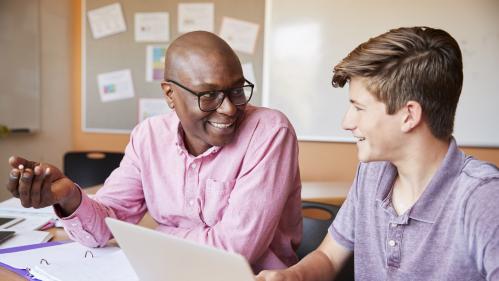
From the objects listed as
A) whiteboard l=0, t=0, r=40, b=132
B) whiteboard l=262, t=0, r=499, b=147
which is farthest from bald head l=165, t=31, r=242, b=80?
whiteboard l=0, t=0, r=40, b=132

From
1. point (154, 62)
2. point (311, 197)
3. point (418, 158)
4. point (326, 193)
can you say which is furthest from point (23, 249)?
point (154, 62)

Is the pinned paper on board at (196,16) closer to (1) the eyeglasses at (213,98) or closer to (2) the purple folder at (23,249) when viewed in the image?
(1) the eyeglasses at (213,98)

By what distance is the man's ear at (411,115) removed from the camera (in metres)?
0.86

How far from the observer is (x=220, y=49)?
3.81 feet

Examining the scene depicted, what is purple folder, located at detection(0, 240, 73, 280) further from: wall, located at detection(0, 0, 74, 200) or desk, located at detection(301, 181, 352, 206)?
wall, located at detection(0, 0, 74, 200)

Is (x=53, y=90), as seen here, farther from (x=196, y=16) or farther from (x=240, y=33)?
(x=240, y=33)

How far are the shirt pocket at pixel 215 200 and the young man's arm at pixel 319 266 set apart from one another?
0.27 m

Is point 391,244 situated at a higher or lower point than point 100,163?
higher

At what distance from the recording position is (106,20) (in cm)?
334

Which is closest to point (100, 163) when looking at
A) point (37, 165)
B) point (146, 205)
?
point (146, 205)

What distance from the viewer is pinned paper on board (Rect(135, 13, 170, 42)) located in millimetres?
3236

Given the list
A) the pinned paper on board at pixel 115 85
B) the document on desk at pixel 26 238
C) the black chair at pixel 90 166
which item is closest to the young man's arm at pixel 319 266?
the document on desk at pixel 26 238

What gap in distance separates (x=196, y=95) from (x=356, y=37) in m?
2.01

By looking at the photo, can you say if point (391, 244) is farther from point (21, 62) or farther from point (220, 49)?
point (21, 62)
